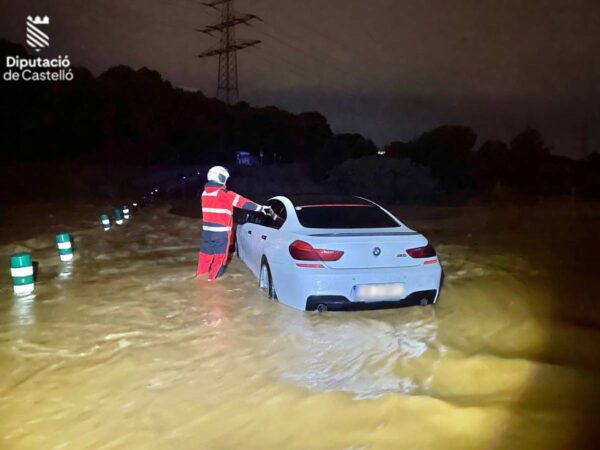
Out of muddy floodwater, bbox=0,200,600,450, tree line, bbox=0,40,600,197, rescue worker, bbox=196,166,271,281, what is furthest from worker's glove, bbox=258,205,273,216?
tree line, bbox=0,40,600,197

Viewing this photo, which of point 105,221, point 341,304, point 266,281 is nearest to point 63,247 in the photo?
point 105,221

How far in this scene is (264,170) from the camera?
46.5 metres

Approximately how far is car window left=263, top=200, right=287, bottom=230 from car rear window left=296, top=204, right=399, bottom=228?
0.90 feet

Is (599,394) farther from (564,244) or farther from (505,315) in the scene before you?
(564,244)

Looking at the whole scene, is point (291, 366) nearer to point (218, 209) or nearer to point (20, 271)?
point (218, 209)

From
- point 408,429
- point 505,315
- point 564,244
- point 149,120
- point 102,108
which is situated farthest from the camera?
point 149,120

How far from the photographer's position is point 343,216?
696cm

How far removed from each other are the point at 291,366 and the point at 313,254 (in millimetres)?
1374

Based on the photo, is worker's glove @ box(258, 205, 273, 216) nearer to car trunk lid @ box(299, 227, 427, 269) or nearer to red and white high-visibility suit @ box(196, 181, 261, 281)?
red and white high-visibility suit @ box(196, 181, 261, 281)

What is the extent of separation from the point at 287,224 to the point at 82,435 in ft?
11.9

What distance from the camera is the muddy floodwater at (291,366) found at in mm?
3865

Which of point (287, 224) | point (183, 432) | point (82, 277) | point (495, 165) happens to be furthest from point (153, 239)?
point (495, 165)

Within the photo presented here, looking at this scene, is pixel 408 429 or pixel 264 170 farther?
A: pixel 264 170

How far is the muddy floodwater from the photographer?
3.87 metres
